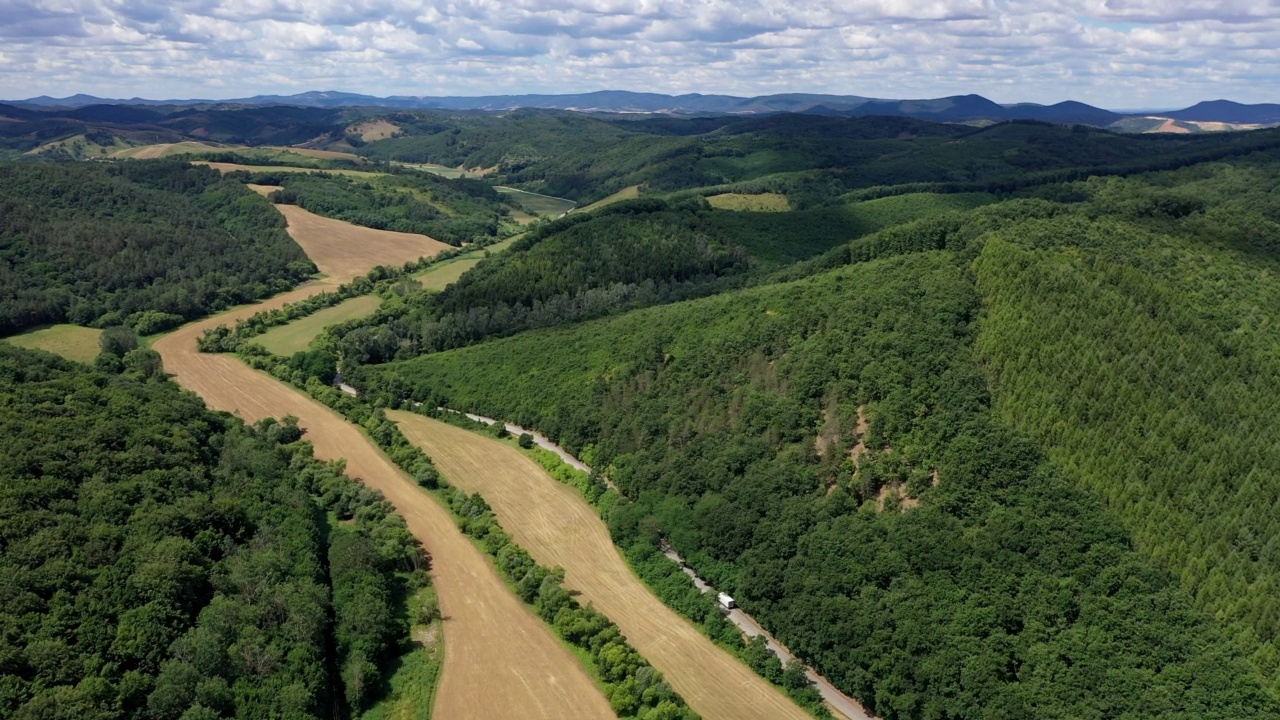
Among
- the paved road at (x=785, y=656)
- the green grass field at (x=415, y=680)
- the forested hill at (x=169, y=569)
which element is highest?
the forested hill at (x=169, y=569)

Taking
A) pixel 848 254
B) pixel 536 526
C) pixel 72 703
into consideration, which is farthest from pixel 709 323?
pixel 72 703

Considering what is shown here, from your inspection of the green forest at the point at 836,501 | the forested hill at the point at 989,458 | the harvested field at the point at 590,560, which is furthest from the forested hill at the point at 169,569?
the forested hill at the point at 989,458

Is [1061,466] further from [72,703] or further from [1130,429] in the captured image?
[72,703]

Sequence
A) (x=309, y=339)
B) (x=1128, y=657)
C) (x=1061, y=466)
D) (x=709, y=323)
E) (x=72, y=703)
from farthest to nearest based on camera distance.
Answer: (x=309, y=339), (x=709, y=323), (x=1061, y=466), (x=1128, y=657), (x=72, y=703)

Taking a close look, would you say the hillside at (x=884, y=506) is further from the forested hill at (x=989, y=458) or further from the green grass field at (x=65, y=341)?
the green grass field at (x=65, y=341)

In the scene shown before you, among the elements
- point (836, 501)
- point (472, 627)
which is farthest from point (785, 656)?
point (472, 627)

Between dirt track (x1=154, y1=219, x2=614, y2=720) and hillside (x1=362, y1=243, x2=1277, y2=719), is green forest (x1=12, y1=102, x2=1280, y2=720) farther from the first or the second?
dirt track (x1=154, y1=219, x2=614, y2=720)

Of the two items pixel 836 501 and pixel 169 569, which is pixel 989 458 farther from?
pixel 169 569
